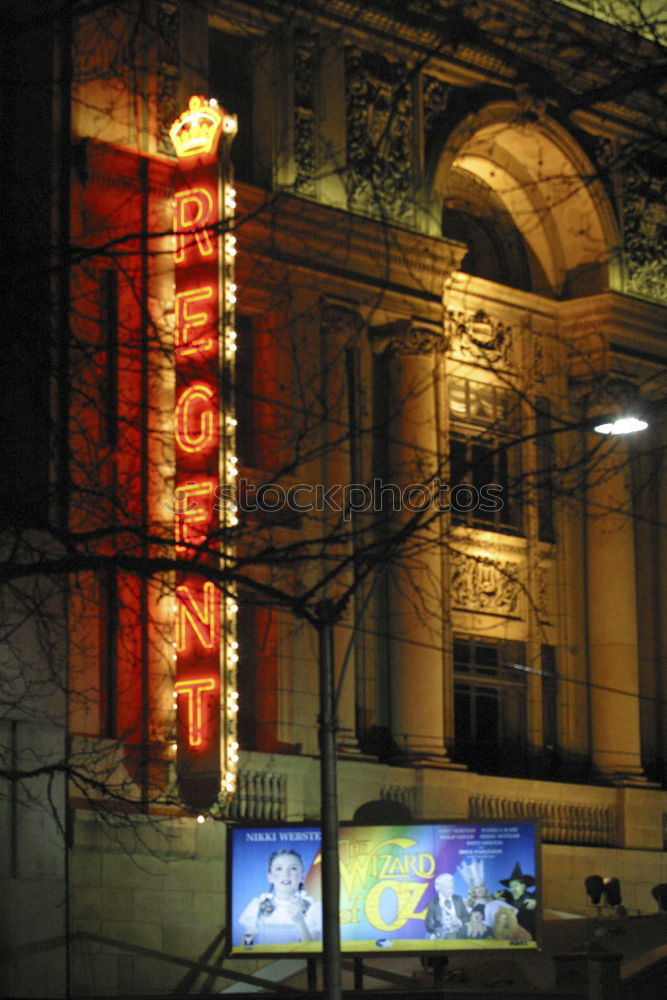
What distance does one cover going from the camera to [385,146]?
3528cm

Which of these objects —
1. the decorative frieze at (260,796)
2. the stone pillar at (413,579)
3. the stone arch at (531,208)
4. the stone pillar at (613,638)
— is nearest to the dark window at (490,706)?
the stone pillar at (613,638)

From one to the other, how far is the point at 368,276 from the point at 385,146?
2360 millimetres

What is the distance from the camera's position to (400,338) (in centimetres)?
3544

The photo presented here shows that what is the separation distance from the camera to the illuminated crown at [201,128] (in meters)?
30.6

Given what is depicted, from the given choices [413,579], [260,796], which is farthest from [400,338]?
[260,796]

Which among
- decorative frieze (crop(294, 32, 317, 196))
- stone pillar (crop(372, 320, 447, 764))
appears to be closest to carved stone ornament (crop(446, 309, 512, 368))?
stone pillar (crop(372, 320, 447, 764))

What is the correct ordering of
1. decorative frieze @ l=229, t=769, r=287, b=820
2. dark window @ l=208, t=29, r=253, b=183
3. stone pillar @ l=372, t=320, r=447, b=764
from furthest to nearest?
dark window @ l=208, t=29, r=253, b=183, stone pillar @ l=372, t=320, r=447, b=764, decorative frieze @ l=229, t=769, r=287, b=820

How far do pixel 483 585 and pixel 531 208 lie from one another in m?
7.97

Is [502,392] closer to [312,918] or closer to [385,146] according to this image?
[385,146]

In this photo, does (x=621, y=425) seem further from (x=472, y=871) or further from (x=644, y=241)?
(x=644, y=241)

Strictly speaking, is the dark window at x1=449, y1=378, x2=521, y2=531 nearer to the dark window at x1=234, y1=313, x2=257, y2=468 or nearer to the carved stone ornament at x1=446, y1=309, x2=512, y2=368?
the carved stone ornament at x1=446, y1=309, x2=512, y2=368

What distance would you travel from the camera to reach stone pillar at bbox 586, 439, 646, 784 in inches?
1494

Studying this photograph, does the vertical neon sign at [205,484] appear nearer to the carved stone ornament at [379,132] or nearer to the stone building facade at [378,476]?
the stone building facade at [378,476]

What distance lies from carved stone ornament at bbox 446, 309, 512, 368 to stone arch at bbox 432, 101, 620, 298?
153 cm
